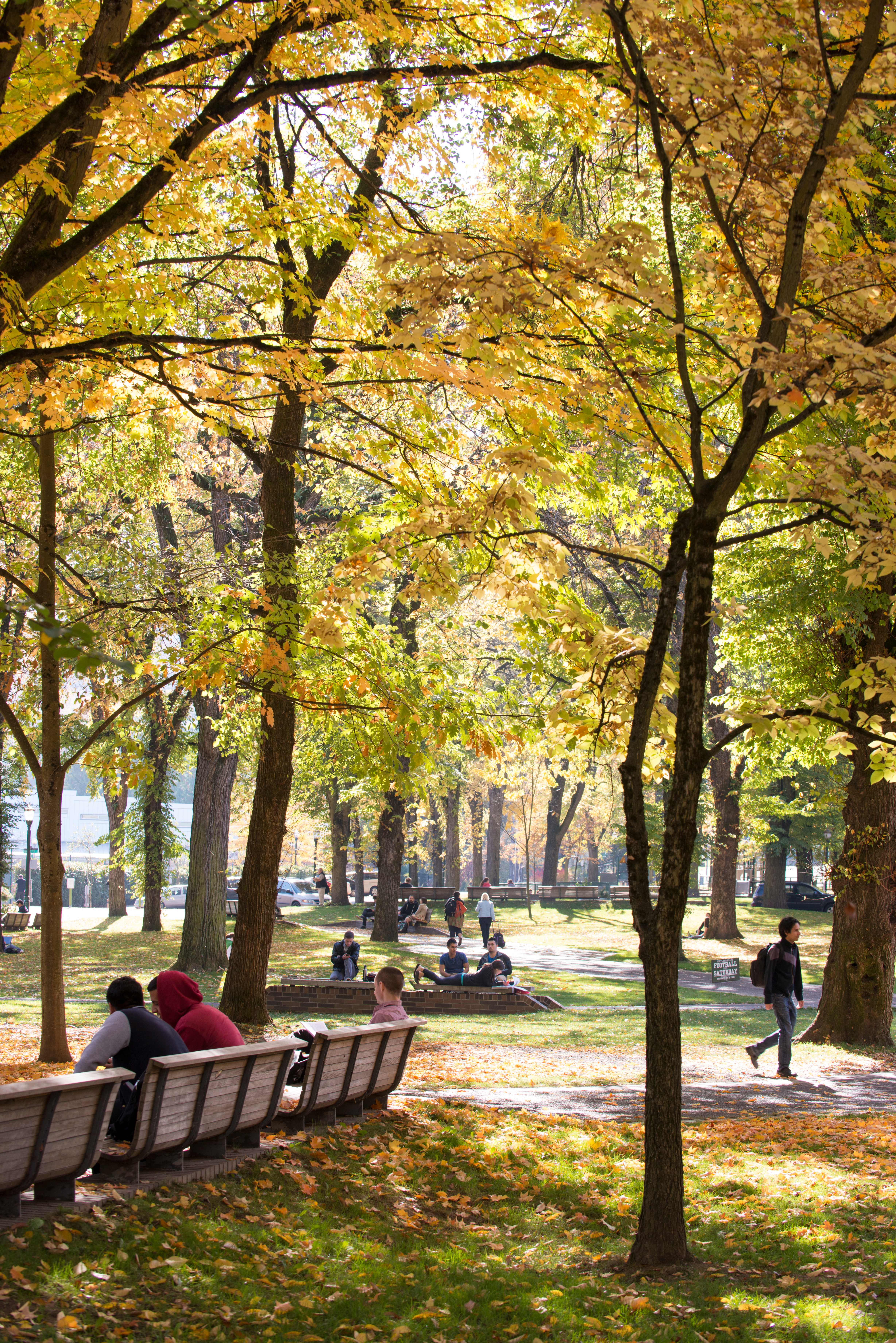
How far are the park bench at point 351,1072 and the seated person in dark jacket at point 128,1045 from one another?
126cm

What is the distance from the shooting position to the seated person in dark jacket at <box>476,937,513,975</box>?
65.8 ft

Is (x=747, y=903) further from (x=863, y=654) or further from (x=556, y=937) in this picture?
(x=863, y=654)

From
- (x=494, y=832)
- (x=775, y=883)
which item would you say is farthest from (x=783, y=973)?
(x=494, y=832)

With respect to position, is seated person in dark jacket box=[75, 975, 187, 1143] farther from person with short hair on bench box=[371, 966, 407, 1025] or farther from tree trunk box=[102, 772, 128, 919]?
tree trunk box=[102, 772, 128, 919]

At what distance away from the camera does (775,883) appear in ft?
138

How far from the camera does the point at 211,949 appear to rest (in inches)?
822

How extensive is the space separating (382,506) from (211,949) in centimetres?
1301

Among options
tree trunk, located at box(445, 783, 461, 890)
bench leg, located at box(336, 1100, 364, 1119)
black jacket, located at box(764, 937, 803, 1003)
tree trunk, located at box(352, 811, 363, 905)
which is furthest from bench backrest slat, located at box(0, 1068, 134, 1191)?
tree trunk, located at box(445, 783, 461, 890)

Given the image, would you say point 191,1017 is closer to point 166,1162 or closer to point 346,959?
point 166,1162

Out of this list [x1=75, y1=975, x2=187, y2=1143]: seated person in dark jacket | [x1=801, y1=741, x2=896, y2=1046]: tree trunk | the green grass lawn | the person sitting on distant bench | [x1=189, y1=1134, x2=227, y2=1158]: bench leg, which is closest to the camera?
the green grass lawn

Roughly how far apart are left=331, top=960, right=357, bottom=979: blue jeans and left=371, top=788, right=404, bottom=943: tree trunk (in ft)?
29.8

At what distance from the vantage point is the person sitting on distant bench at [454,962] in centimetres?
1964

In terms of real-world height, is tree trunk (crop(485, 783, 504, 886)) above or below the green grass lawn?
above

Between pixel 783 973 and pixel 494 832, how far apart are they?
1782 inches
